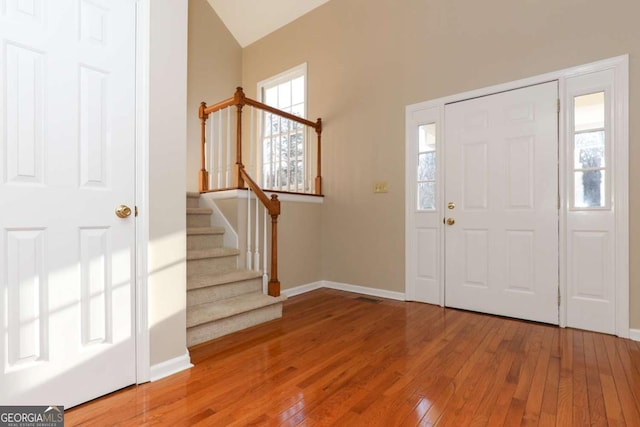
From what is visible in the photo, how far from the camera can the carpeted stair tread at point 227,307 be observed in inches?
91.3

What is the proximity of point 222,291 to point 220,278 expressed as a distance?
0.37 ft

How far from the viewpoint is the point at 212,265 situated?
291 cm

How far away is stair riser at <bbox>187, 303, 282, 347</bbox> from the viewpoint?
90.0 inches

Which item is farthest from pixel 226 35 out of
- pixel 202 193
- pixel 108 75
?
pixel 108 75

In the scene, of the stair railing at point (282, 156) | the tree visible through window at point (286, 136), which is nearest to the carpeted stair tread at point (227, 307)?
the stair railing at point (282, 156)

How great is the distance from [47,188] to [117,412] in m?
1.07

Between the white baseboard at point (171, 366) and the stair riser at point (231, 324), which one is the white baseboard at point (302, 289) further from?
the white baseboard at point (171, 366)

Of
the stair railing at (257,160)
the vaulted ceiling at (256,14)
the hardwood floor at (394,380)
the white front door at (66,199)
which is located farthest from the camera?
the vaulted ceiling at (256,14)

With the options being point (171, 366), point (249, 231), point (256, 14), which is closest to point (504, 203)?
point (249, 231)

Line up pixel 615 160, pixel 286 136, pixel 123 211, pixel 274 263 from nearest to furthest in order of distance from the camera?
pixel 123 211
pixel 615 160
pixel 274 263
pixel 286 136

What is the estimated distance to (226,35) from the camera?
5.13m

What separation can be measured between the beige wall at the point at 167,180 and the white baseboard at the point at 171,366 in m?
0.02

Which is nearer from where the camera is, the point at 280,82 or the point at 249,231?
the point at 249,231

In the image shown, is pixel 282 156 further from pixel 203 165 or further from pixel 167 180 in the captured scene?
pixel 167 180
